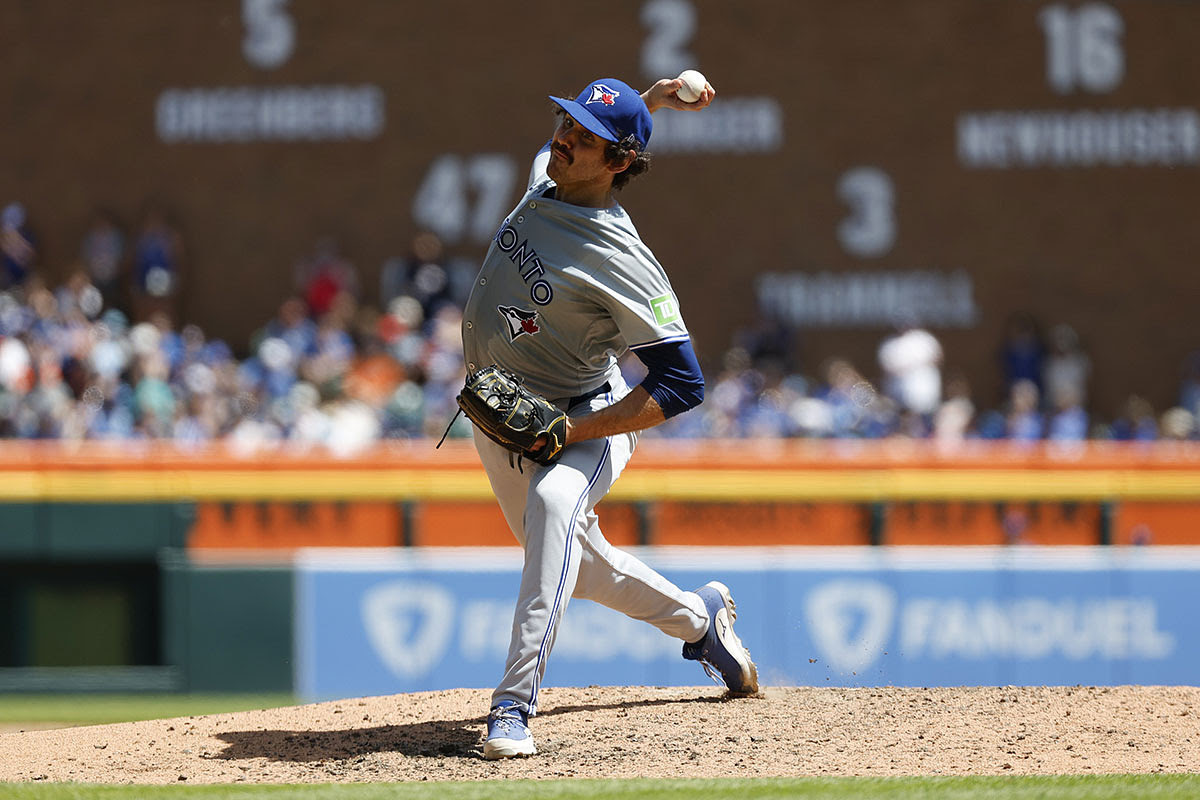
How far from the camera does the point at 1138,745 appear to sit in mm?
4977

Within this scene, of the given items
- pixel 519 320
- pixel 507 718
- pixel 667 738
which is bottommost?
pixel 667 738

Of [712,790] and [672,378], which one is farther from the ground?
[672,378]

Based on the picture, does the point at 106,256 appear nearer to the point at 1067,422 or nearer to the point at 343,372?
A: the point at 343,372

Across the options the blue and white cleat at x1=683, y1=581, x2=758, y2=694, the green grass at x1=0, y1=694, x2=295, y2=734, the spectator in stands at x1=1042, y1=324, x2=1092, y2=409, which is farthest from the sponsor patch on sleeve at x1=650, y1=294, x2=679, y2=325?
the spectator in stands at x1=1042, y1=324, x2=1092, y2=409

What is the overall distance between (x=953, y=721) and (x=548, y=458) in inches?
65.3

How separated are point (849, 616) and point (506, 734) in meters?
4.32

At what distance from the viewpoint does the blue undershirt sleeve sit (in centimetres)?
462

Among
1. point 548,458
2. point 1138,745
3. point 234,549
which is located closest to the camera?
point 548,458

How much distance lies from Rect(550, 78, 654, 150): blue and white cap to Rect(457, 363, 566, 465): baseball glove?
2.48 feet

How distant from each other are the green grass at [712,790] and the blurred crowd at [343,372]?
633 cm

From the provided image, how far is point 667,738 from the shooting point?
4996mm

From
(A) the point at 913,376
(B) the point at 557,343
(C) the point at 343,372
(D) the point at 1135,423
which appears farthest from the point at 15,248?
(B) the point at 557,343

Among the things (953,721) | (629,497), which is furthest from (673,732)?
(629,497)

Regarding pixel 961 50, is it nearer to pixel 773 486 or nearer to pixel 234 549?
pixel 773 486
